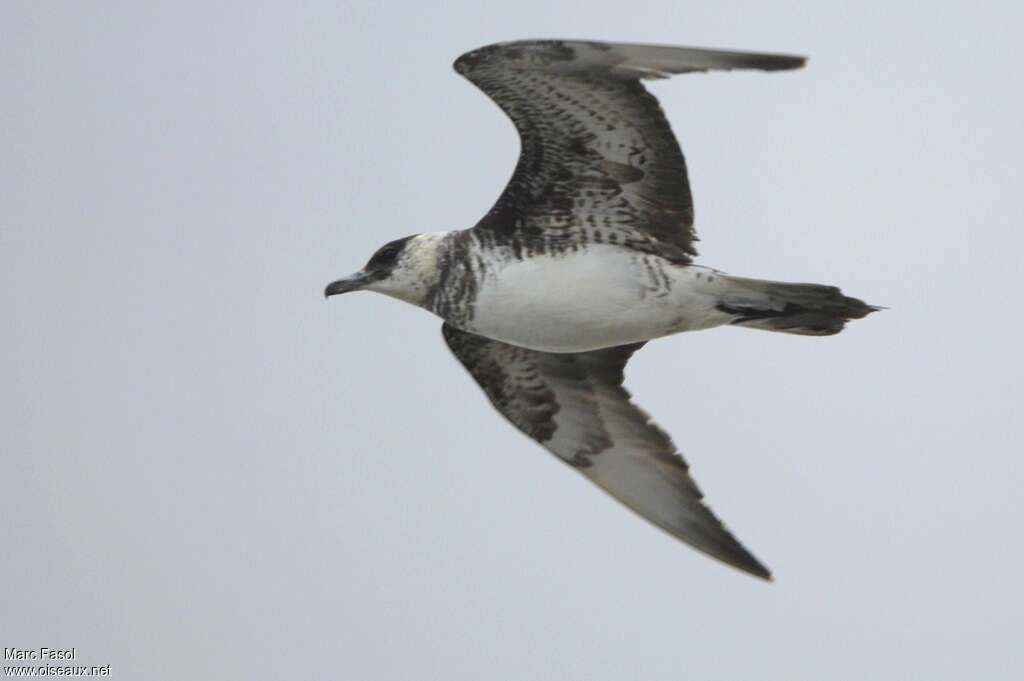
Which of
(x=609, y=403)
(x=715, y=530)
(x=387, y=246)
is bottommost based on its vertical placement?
(x=715, y=530)

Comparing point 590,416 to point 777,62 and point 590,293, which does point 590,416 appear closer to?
point 590,293

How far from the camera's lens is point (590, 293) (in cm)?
1058

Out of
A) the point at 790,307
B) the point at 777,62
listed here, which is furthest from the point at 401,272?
the point at 777,62

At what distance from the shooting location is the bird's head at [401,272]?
10828 mm

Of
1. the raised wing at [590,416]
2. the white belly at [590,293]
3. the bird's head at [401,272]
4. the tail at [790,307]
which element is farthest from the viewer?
the raised wing at [590,416]

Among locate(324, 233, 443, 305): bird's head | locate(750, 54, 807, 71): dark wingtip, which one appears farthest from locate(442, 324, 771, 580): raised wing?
locate(750, 54, 807, 71): dark wingtip

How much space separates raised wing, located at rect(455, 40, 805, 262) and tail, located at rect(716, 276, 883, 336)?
1.29ft

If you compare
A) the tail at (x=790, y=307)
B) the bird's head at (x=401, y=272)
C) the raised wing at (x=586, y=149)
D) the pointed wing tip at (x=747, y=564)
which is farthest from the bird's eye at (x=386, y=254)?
the pointed wing tip at (x=747, y=564)

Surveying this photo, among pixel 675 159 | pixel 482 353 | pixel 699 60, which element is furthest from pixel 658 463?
pixel 699 60

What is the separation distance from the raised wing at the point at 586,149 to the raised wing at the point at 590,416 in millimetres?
1207

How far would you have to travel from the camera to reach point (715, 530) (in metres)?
11.3

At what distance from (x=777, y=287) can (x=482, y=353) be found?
2093 millimetres

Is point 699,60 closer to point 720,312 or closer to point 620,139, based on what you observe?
point 620,139

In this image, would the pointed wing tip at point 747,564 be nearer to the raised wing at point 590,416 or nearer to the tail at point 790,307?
the raised wing at point 590,416
